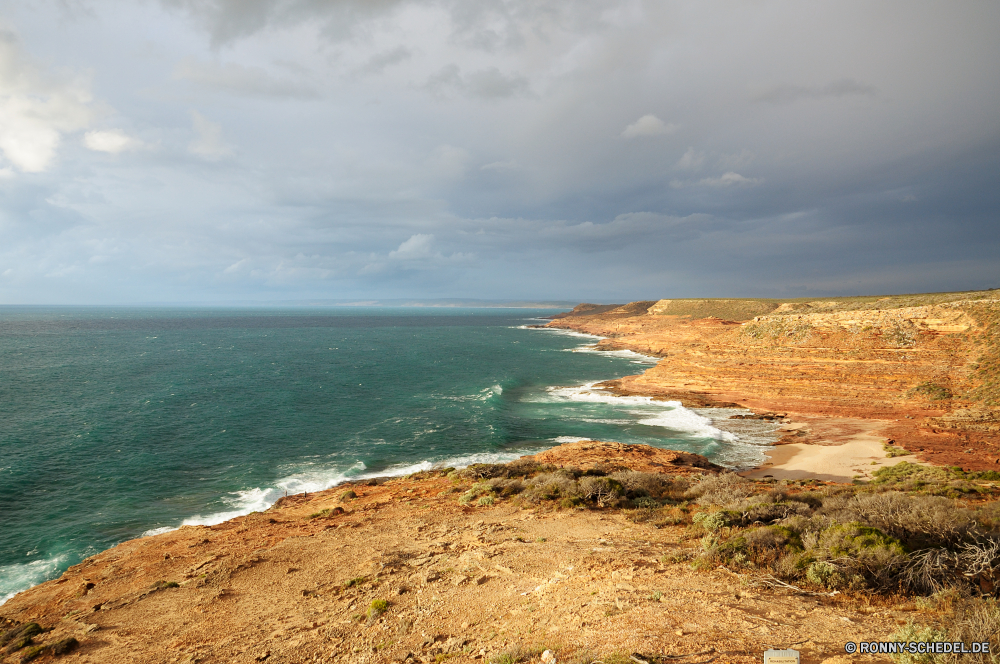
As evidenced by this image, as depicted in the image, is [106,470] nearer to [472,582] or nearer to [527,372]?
[472,582]

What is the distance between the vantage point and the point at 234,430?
35750mm

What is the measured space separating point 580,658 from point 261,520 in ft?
56.4

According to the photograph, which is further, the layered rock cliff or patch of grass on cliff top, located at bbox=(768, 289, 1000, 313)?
patch of grass on cliff top, located at bbox=(768, 289, 1000, 313)

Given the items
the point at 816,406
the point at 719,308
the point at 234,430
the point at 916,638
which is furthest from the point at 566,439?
the point at 719,308

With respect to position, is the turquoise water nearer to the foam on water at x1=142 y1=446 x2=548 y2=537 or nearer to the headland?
the foam on water at x1=142 y1=446 x2=548 y2=537

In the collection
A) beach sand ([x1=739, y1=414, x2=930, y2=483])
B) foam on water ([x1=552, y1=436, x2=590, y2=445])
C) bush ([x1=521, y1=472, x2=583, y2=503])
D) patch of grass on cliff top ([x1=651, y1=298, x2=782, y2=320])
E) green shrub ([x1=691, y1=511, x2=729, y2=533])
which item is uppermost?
patch of grass on cliff top ([x1=651, y1=298, x2=782, y2=320])

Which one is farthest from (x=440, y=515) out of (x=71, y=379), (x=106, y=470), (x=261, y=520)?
(x=71, y=379)

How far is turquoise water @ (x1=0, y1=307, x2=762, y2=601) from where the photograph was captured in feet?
73.4

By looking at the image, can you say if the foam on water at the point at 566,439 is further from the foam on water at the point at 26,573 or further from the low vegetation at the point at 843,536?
the foam on water at the point at 26,573

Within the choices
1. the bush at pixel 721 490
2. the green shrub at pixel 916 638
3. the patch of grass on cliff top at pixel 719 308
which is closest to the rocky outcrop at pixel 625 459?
the bush at pixel 721 490

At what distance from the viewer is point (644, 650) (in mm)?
7523

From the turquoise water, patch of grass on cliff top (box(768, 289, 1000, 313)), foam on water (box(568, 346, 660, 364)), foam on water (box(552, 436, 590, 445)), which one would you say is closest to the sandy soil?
the turquoise water

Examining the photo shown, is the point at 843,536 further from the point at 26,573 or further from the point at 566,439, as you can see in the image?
the point at 26,573

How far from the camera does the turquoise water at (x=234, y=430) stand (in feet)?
73.4
